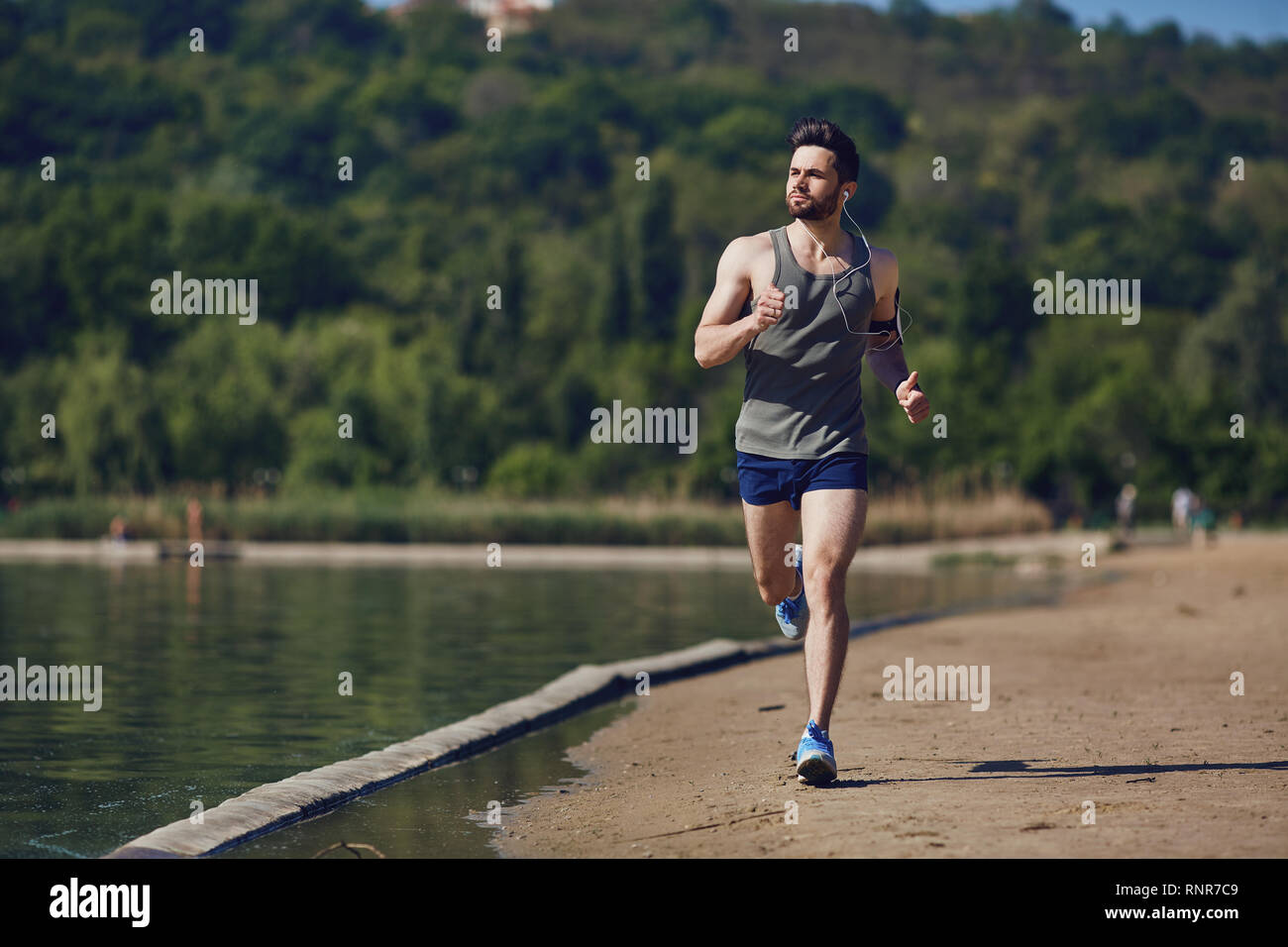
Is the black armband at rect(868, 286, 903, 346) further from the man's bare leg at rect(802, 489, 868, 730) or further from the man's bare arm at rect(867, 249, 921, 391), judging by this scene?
the man's bare leg at rect(802, 489, 868, 730)

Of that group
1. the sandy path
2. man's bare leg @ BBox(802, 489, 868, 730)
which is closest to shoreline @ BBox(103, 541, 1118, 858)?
the sandy path

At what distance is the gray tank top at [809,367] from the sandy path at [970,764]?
4.49 ft

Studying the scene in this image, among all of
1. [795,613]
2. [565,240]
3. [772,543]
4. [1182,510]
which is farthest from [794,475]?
[565,240]

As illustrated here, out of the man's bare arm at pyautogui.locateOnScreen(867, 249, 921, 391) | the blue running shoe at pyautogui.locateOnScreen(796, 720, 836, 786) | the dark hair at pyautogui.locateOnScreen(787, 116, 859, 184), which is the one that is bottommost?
the blue running shoe at pyautogui.locateOnScreen(796, 720, 836, 786)

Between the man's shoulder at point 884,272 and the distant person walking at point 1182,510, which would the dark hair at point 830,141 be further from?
the distant person walking at point 1182,510

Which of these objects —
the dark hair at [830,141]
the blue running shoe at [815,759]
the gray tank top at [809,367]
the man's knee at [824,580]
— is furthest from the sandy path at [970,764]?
the dark hair at [830,141]

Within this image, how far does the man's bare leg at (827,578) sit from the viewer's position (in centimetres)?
680

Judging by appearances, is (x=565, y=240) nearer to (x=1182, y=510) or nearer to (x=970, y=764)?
(x=1182, y=510)

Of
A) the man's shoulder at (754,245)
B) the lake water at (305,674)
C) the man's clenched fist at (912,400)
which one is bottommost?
the lake water at (305,674)

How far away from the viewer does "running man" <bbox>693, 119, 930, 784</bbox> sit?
682 centimetres

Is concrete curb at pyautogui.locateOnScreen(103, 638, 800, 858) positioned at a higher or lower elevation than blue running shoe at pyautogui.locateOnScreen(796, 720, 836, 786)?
lower
